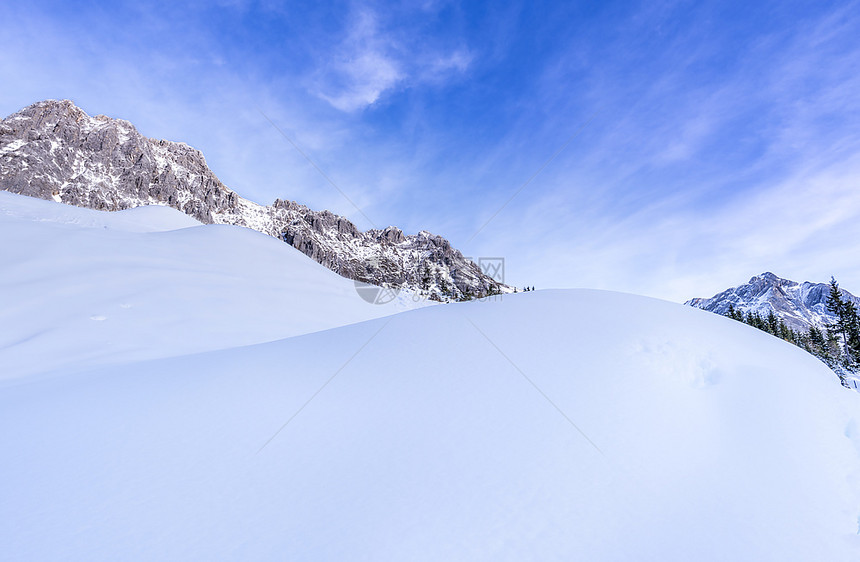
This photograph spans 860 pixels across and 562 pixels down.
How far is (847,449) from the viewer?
3840 millimetres

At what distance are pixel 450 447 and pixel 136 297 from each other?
10.9 m

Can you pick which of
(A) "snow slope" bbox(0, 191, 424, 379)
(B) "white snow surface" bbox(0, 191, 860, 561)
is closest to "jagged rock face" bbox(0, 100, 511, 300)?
(A) "snow slope" bbox(0, 191, 424, 379)

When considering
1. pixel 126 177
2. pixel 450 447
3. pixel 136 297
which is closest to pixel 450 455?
pixel 450 447

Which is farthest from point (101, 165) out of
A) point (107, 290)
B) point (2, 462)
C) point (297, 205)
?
point (2, 462)

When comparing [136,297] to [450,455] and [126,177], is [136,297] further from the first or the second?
[126,177]

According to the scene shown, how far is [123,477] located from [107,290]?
30.7 ft

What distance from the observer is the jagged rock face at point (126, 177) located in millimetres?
107188

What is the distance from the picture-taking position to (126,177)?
12350 cm

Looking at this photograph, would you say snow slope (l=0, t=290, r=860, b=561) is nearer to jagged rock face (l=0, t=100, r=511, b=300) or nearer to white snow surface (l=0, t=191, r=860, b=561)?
white snow surface (l=0, t=191, r=860, b=561)

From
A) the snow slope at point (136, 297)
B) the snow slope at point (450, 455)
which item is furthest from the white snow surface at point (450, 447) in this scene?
the snow slope at point (136, 297)

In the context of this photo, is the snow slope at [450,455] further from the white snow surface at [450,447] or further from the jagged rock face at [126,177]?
the jagged rock face at [126,177]

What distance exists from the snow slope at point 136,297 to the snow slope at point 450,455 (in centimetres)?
228

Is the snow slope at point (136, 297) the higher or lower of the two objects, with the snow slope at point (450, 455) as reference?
higher

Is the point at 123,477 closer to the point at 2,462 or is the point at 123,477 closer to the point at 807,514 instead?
the point at 2,462
